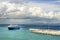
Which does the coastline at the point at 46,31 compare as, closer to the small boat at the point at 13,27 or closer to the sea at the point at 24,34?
the sea at the point at 24,34

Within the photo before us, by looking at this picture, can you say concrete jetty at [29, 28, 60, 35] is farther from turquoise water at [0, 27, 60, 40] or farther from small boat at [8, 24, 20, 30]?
small boat at [8, 24, 20, 30]

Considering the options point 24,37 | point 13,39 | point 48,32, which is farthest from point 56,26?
point 13,39

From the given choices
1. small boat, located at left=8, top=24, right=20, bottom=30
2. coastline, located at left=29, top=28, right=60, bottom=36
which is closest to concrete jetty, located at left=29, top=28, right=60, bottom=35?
coastline, located at left=29, top=28, right=60, bottom=36

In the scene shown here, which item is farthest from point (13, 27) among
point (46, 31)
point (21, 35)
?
point (46, 31)

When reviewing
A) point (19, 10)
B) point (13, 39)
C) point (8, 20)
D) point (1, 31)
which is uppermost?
point (19, 10)

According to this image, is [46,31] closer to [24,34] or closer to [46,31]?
[46,31]

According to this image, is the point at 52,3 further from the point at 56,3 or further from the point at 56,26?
the point at 56,26

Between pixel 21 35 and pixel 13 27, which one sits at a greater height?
pixel 13 27

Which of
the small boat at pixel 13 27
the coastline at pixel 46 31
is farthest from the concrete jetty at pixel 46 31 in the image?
the small boat at pixel 13 27
